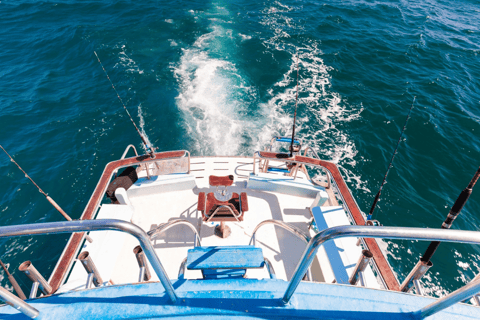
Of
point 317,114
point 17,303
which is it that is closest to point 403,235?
point 17,303

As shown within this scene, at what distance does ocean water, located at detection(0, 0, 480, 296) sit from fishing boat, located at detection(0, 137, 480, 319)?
5.30 meters

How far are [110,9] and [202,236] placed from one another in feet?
96.3

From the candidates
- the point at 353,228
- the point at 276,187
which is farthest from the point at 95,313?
the point at 276,187

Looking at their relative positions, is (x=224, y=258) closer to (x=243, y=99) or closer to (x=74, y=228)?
(x=74, y=228)

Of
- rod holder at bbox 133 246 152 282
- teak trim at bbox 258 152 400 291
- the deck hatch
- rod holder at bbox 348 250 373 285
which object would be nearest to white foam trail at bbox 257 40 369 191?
teak trim at bbox 258 152 400 291

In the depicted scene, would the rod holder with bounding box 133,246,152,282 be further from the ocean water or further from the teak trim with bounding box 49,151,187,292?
the ocean water

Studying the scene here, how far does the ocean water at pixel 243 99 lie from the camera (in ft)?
34.1

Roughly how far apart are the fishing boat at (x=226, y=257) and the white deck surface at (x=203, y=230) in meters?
0.03

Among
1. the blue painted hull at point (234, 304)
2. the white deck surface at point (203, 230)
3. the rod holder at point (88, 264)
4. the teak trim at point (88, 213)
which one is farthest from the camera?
the white deck surface at point (203, 230)

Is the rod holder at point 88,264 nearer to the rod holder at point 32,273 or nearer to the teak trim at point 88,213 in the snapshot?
the rod holder at point 32,273

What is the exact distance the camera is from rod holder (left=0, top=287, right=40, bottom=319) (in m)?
1.50

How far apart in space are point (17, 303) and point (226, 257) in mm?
1949

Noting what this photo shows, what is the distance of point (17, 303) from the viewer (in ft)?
5.32

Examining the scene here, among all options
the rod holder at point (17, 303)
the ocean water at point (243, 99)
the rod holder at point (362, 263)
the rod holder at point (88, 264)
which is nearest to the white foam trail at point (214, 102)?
the ocean water at point (243, 99)
